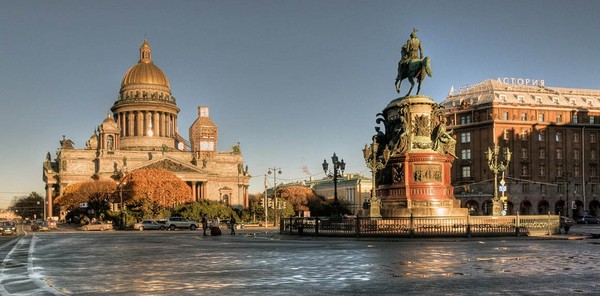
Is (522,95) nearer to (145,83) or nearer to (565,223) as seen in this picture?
(565,223)

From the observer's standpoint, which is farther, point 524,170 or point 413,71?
point 524,170

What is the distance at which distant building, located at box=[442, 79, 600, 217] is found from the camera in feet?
376

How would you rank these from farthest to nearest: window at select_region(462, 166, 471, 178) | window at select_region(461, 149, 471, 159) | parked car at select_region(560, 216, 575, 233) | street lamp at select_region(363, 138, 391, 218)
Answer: window at select_region(461, 149, 471, 159)
window at select_region(462, 166, 471, 178)
parked car at select_region(560, 216, 575, 233)
street lamp at select_region(363, 138, 391, 218)

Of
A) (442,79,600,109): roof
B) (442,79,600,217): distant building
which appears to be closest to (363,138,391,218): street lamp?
(442,79,600,217): distant building

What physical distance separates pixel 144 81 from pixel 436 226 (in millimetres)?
137106

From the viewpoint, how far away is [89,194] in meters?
121

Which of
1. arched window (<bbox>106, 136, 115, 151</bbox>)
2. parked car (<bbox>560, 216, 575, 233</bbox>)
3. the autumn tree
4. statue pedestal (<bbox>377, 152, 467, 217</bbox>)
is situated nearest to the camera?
statue pedestal (<bbox>377, 152, 467, 217</bbox>)

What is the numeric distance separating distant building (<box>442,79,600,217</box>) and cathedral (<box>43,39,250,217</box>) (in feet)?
182

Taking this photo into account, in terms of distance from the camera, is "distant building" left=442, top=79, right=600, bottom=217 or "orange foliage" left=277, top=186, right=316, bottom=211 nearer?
"distant building" left=442, top=79, right=600, bottom=217

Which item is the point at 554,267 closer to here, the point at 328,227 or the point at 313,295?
the point at 313,295

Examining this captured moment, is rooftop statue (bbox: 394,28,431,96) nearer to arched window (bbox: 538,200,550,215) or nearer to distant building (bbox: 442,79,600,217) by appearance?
distant building (bbox: 442,79,600,217)

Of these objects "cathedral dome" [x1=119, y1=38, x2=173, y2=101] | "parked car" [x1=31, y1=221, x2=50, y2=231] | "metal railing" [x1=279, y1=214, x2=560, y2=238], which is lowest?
"parked car" [x1=31, y1=221, x2=50, y2=231]

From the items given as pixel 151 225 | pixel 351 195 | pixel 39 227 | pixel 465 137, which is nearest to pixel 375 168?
pixel 151 225

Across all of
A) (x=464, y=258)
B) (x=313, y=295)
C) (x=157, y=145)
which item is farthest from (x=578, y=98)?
(x=313, y=295)
